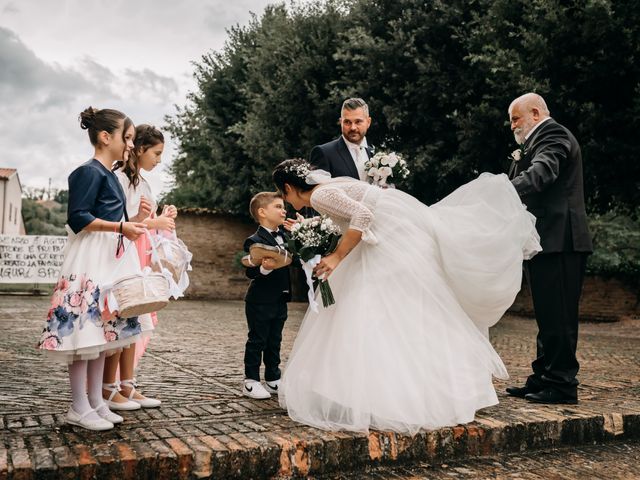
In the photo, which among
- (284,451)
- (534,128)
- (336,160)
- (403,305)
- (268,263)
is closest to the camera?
(284,451)

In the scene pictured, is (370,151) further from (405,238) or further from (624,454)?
(624,454)

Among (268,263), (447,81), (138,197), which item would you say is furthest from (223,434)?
(447,81)

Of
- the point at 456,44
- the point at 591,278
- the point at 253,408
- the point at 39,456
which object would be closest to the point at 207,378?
the point at 253,408

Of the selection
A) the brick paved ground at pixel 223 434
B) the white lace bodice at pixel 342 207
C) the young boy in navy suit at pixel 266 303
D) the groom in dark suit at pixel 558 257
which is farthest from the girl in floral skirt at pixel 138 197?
the groom in dark suit at pixel 558 257

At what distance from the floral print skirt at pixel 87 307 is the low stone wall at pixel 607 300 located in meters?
15.5

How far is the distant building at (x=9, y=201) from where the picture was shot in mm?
42156

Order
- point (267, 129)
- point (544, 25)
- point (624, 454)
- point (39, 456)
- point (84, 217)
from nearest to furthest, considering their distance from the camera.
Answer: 1. point (39, 456)
2. point (84, 217)
3. point (624, 454)
4. point (544, 25)
5. point (267, 129)

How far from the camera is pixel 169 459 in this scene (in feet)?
9.68

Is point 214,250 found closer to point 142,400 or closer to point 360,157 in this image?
point 360,157

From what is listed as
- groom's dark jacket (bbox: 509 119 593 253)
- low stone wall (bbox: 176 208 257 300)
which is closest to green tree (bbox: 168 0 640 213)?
low stone wall (bbox: 176 208 257 300)

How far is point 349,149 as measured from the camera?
17.2 feet

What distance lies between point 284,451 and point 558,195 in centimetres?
289

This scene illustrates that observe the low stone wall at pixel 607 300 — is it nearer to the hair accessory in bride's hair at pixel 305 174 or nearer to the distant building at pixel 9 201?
the hair accessory in bride's hair at pixel 305 174

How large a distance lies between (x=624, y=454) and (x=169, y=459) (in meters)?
2.93
